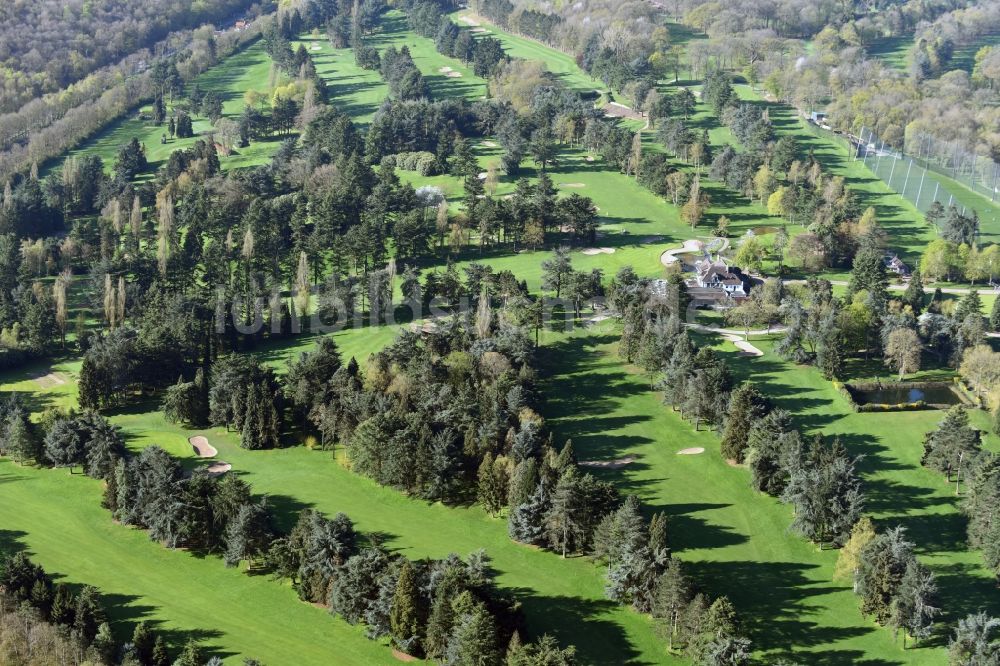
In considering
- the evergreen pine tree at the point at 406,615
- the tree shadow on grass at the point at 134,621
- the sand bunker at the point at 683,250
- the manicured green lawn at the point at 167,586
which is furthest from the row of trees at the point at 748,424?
the tree shadow on grass at the point at 134,621

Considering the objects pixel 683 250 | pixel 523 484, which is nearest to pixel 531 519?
pixel 523 484

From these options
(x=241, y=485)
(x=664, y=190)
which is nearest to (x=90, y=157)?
(x=664, y=190)

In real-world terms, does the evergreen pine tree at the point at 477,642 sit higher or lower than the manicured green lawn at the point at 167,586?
higher

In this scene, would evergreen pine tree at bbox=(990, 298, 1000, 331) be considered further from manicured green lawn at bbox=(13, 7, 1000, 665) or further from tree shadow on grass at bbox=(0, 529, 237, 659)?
tree shadow on grass at bbox=(0, 529, 237, 659)

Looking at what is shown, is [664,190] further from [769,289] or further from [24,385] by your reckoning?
[24,385]

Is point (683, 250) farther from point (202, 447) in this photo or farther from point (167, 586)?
point (167, 586)

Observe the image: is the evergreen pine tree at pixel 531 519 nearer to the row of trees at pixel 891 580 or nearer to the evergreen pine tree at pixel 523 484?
the evergreen pine tree at pixel 523 484

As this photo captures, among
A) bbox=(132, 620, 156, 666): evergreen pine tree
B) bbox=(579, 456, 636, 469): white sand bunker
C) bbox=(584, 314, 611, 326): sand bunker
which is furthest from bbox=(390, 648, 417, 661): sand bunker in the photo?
bbox=(584, 314, 611, 326): sand bunker
